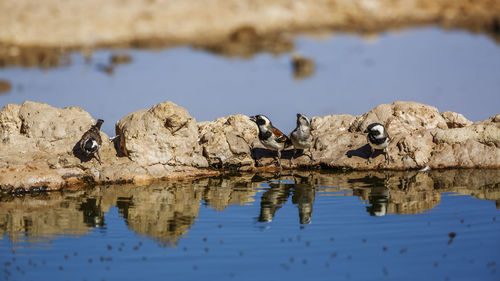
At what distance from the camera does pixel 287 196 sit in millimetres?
18438

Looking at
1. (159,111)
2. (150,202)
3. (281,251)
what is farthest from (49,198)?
(281,251)

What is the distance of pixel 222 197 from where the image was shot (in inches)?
725

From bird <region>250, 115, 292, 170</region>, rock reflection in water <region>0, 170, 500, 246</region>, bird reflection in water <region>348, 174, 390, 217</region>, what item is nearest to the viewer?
Result: rock reflection in water <region>0, 170, 500, 246</region>

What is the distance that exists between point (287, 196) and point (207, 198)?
2353 mm

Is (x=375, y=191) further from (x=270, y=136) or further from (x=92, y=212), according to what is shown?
(x=92, y=212)

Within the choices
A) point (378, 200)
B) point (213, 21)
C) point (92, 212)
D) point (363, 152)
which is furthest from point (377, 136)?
point (213, 21)

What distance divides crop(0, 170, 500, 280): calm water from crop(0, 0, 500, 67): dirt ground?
24.4m

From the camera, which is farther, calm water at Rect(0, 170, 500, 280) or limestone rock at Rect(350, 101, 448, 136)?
limestone rock at Rect(350, 101, 448, 136)

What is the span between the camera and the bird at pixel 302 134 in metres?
22.4

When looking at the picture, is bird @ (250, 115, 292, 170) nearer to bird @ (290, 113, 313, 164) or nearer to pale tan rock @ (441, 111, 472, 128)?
bird @ (290, 113, 313, 164)

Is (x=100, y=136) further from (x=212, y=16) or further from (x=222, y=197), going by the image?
(x=212, y=16)

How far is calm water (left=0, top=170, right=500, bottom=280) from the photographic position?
11.5 metres

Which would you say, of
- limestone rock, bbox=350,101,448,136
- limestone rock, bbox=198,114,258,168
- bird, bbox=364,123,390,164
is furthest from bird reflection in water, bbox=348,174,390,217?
limestone rock, bbox=198,114,258,168

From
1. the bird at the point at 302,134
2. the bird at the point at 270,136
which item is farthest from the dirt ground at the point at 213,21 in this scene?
the bird at the point at 302,134
